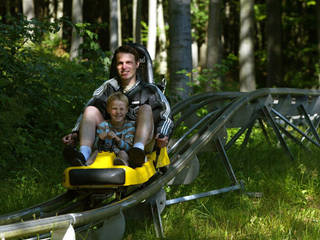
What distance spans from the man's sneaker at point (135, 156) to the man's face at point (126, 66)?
1.04 metres

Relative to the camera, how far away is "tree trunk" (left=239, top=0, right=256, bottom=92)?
1425 cm

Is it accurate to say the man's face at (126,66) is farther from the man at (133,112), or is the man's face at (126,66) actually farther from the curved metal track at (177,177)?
the curved metal track at (177,177)

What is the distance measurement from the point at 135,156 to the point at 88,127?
64 centimetres

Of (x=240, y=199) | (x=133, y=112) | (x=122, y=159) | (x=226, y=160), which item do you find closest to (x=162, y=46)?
(x=226, y=160)

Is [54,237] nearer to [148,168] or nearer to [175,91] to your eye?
[148,168]

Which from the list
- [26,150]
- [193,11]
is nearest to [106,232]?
[26,150]

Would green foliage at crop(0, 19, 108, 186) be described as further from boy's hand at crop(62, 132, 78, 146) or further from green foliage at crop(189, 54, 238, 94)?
green foliage at crop(189, 54, 238, 94)

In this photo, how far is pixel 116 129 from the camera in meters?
4.47

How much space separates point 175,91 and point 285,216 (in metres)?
4.48

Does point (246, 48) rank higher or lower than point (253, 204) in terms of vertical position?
higher

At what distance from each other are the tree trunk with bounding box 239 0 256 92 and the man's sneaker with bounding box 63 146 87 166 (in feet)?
35.1

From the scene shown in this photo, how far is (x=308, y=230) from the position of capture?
4352mm

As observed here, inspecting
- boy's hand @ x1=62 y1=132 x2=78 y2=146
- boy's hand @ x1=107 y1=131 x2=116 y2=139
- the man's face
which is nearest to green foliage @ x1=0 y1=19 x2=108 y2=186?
the man's face

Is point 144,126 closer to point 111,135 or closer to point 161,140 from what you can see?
point 161,140
